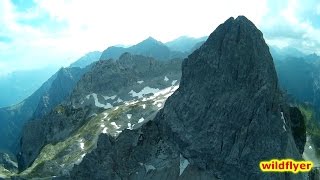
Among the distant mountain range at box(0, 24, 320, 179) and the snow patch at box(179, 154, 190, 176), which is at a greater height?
the distant mountain range at box(0, 24, 320, 179)

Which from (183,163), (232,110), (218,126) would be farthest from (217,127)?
(183,163)

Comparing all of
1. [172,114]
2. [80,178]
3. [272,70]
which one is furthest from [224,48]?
[80,178]

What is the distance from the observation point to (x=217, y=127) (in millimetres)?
134375

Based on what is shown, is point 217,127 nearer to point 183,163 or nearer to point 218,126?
point 218,126

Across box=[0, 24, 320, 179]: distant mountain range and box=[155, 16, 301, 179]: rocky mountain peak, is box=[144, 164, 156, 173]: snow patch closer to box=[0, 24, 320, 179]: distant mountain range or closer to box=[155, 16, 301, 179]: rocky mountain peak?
box=[0, 24, 320, 179]: distant mountain range

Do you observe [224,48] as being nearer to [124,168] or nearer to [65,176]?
[124,168]

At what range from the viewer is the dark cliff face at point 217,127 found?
128 m

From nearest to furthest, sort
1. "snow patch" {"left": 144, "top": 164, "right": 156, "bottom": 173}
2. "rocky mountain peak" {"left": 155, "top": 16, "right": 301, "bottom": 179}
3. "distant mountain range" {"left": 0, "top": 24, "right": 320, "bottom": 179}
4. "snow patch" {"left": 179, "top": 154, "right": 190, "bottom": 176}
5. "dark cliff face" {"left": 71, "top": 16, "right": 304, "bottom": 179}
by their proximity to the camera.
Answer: "rocky mountain peak" {"left": 155, "top": 16, "right": 301, "bottom": 179}
"dark cliff face" {"left": 71, "top": 16, "right": 304, "bottom": 179}
"distant mountain range" {"left": 0, "top": 24, "right": 320, "bottom": 179}
"snow patch" {"left": 179, "top": 154, "right": 190, "bottom": 176}
"snow patch" {"left": 144, "top": 164, "right": 156, "bottom": 173}

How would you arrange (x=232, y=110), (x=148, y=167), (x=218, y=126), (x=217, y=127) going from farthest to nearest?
(x=148, y=167) → (x=217, y=127) → (x=218, y=126) → (x=232, y=110)

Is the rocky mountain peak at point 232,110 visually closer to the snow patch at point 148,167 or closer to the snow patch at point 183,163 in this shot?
the snow patch at point 183,163

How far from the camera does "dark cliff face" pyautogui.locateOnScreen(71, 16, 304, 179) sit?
128 metres

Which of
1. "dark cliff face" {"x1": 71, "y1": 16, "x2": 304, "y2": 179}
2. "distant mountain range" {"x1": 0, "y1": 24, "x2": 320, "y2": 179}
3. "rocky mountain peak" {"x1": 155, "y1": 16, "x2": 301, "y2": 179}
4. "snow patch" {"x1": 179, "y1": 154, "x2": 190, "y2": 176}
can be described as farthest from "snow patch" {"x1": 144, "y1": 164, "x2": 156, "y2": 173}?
"rocky mountain peak" {"x1": 155, "y1": 16, "x2": 301, "y2": 179}

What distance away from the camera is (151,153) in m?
143

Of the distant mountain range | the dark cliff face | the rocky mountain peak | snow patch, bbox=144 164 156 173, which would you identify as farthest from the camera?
snow patch, bbox=144 164 156 173
